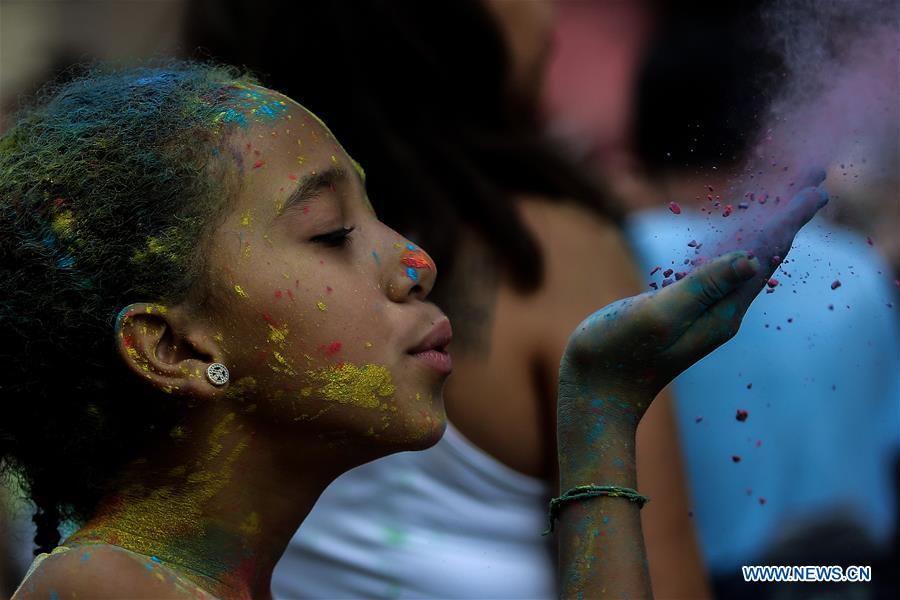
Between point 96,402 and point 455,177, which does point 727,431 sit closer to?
point 455,177

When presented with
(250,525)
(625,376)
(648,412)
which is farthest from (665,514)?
(250,525)

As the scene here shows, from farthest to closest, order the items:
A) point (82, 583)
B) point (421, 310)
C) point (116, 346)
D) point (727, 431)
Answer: point (727, 431) → point (421, 310) → point (116, 346) → point (82, 583)

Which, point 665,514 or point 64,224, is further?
point 665,514

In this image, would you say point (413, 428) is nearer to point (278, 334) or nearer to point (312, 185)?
point (278, 334)

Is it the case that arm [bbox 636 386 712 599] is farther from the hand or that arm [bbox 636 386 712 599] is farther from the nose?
the nose

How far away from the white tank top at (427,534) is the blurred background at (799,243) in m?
0.34

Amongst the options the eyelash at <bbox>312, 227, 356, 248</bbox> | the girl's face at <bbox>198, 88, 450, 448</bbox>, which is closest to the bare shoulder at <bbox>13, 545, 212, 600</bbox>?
the girl's face at <bbox>198, 88, 450, 448</bbox>

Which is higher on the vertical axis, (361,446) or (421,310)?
(421,310)

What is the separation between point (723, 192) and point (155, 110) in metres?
0.75

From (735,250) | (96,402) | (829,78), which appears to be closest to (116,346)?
(96,402)

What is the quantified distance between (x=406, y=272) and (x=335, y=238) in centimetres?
11

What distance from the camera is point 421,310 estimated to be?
5.39ft

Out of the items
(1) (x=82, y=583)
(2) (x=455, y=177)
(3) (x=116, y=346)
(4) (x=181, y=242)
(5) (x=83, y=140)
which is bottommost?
(1) (x=82, y=583)

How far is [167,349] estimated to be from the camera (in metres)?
1.53
